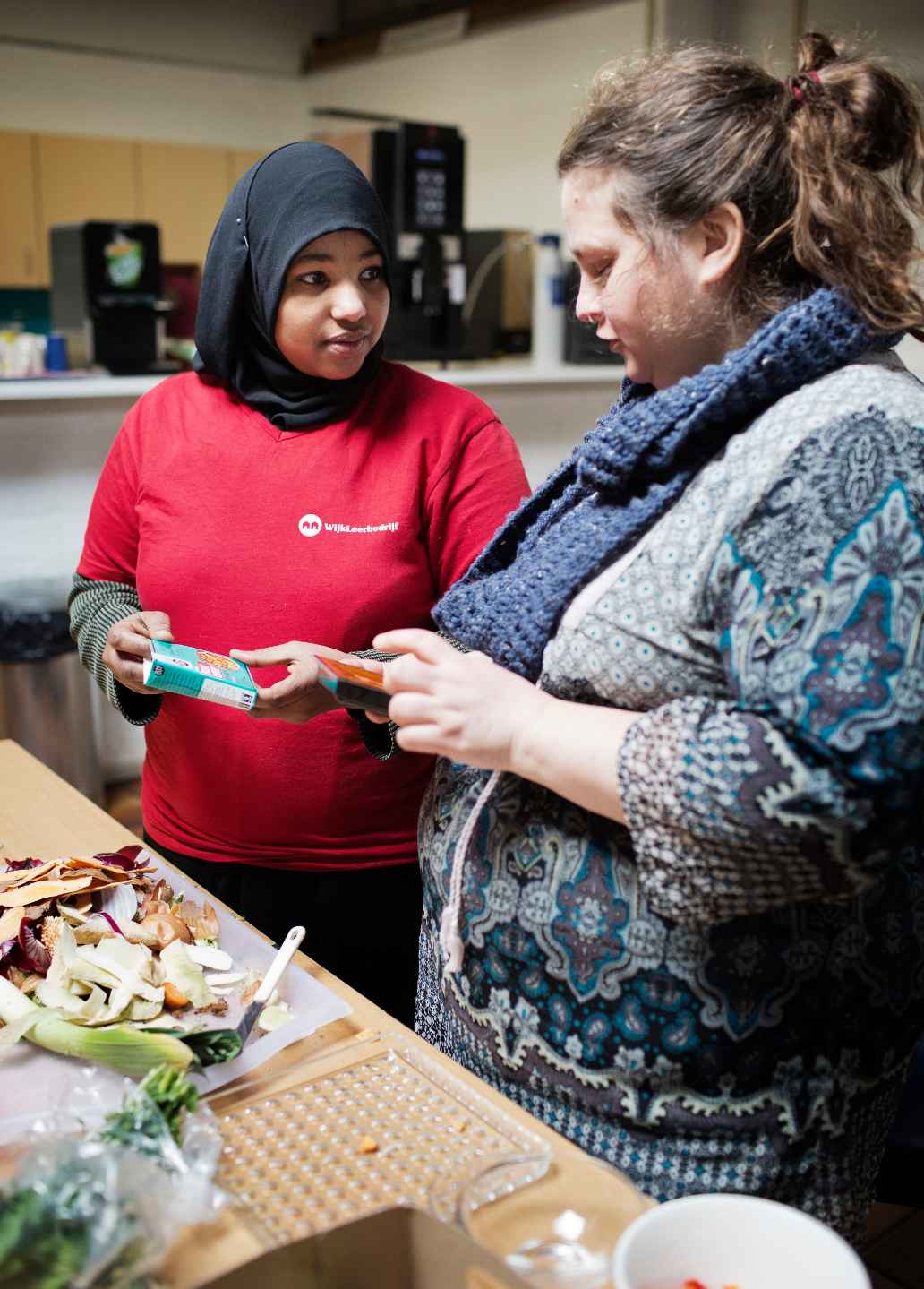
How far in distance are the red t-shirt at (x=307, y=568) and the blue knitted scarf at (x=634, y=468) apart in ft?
1.23

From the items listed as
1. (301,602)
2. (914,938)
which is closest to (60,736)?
(301,602)

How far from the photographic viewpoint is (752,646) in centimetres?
93

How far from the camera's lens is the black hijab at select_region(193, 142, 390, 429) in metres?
1.62

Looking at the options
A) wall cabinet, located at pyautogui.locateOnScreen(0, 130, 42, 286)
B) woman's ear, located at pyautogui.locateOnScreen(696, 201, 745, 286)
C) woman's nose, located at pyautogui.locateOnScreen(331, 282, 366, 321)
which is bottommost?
woman's nose, located at pyautogui.locateOnScreen(331, 282, 366, 321)

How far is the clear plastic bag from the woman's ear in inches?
31.6

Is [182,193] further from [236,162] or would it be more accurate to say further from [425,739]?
[425,739]

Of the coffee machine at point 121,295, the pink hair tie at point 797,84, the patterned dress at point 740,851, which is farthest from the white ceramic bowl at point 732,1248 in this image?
the coffee machine at point 121,295

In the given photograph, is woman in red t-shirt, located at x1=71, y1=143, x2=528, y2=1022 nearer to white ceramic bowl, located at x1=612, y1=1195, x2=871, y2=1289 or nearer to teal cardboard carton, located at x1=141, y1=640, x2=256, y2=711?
teal cardboard carton, located at x1=141, y1=640, x2=256, y2=711

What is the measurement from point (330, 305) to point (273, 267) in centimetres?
9

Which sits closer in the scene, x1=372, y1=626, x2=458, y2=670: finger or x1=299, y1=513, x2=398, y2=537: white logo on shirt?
x1=372, y1=626, x2=458, y2=670: finger

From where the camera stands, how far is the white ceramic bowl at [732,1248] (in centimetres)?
80

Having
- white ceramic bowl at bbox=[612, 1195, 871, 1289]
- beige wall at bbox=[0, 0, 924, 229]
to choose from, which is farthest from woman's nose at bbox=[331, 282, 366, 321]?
beige wall at bbox=[0, 0, 924, 229]

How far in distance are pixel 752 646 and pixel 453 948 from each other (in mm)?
436

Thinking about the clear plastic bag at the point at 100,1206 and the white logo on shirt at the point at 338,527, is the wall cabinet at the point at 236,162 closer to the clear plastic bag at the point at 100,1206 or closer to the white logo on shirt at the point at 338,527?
the white logo on shirt at the point at 338,527
